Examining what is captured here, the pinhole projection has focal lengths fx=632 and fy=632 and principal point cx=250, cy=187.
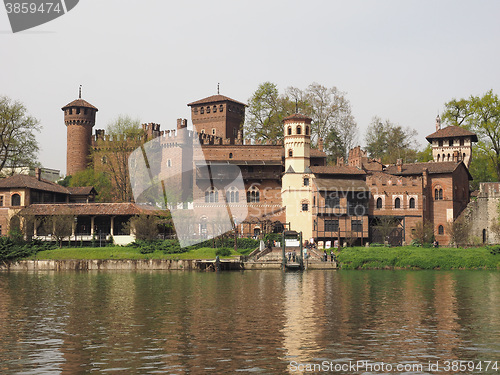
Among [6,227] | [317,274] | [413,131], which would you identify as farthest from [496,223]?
[6,227]

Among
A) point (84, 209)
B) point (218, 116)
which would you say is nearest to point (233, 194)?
point (84, 209)

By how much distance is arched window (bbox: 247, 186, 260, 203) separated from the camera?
68.1 metres

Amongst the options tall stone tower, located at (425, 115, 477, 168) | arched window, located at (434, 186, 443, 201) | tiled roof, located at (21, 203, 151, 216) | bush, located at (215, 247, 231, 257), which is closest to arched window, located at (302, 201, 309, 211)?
bush, located at (215, 247, 231, 257)

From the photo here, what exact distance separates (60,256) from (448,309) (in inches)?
1413

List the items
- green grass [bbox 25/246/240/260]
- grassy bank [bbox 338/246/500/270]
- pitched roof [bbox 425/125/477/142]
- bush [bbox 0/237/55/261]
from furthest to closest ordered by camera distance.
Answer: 1. pitched roof [bbox 425/125/477/142]
2. green grass [bbox 25/246/240/260]
3. bush [bbox 0/237/55/261]
4. grassy bank [bbox 338/246/500/270]

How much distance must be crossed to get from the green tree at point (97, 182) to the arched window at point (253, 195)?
16.3 meters

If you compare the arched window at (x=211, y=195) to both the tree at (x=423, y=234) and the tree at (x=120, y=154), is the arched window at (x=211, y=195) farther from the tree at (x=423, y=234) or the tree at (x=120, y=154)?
the tree at (x=423, y=234)

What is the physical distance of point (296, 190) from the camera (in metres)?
63.9

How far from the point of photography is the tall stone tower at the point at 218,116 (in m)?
83.4

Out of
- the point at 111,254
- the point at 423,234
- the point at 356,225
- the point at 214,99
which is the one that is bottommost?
the point at 111,254

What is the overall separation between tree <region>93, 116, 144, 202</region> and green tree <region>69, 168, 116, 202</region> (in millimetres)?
638

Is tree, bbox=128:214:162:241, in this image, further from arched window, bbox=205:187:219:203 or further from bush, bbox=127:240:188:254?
arched window, bbox=205:187:219:203

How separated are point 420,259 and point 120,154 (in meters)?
39.2

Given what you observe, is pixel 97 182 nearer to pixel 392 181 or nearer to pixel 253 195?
pixel 253 195
